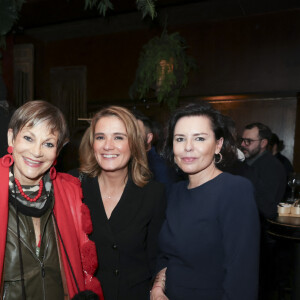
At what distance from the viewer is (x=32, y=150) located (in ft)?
4.48

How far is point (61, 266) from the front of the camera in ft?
4.80

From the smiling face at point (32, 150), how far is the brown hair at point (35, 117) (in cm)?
2

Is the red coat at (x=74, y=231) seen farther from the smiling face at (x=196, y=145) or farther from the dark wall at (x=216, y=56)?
the dark wall at (x=216, y=56)

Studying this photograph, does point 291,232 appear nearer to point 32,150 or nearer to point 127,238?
point 127,238

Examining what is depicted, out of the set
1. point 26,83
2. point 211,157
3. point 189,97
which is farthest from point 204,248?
point 26,83

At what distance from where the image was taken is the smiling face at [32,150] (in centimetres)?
137

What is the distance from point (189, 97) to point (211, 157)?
3934mm

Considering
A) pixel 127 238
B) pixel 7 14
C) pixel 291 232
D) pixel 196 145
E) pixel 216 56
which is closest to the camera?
pixel 196 145

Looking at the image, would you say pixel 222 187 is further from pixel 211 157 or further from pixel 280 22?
pixel 280 22

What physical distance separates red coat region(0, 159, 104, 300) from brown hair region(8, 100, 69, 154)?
0.20 metres

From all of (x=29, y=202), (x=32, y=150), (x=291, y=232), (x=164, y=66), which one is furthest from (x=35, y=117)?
(x=164, y=66)

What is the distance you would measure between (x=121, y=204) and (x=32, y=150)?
68 centimetres

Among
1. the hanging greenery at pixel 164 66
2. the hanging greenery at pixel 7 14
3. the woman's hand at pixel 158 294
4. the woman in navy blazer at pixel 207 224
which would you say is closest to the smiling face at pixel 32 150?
the woman in navy blazer at pixel 207 224

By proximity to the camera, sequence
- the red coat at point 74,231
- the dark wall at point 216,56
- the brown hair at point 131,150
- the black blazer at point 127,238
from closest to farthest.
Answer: the red coat at point 74,231, the black blazer at point 127,238, the brown hair at point 131,150, the dark wall at point 216,56
